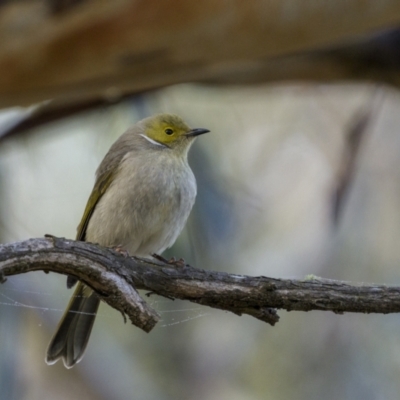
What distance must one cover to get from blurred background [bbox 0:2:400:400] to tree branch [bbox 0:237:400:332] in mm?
1918

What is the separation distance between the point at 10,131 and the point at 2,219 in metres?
0.63

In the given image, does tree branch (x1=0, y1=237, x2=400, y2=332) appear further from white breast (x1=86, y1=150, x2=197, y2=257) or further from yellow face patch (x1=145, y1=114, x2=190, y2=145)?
yellow face patch (x1=145, y1=114, x2=190, y2=145)

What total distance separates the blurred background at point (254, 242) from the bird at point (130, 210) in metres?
0.70

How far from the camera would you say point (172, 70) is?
3869 mm

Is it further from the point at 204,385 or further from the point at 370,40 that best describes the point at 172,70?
the point at 204,385

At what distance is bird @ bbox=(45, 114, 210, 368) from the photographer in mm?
3732

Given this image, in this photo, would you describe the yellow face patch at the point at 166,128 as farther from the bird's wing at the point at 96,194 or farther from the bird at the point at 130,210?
the bird's wing at the point at 96,194

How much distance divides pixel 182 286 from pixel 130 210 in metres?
1.03

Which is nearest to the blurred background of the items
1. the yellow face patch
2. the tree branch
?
the yellow face patch

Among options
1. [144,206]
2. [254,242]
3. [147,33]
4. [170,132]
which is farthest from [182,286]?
[254,242]

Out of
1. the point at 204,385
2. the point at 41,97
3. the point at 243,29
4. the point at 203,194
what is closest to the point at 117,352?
the point at 204,385

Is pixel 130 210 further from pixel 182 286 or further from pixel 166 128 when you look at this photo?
pixel 182 286

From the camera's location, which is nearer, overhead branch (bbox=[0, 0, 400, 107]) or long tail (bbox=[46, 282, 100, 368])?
overhead branch (bbox=[0, 0, 400, 107])

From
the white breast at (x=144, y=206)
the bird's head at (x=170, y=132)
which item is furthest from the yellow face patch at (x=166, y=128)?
the white breast at (x=144, y=206)
